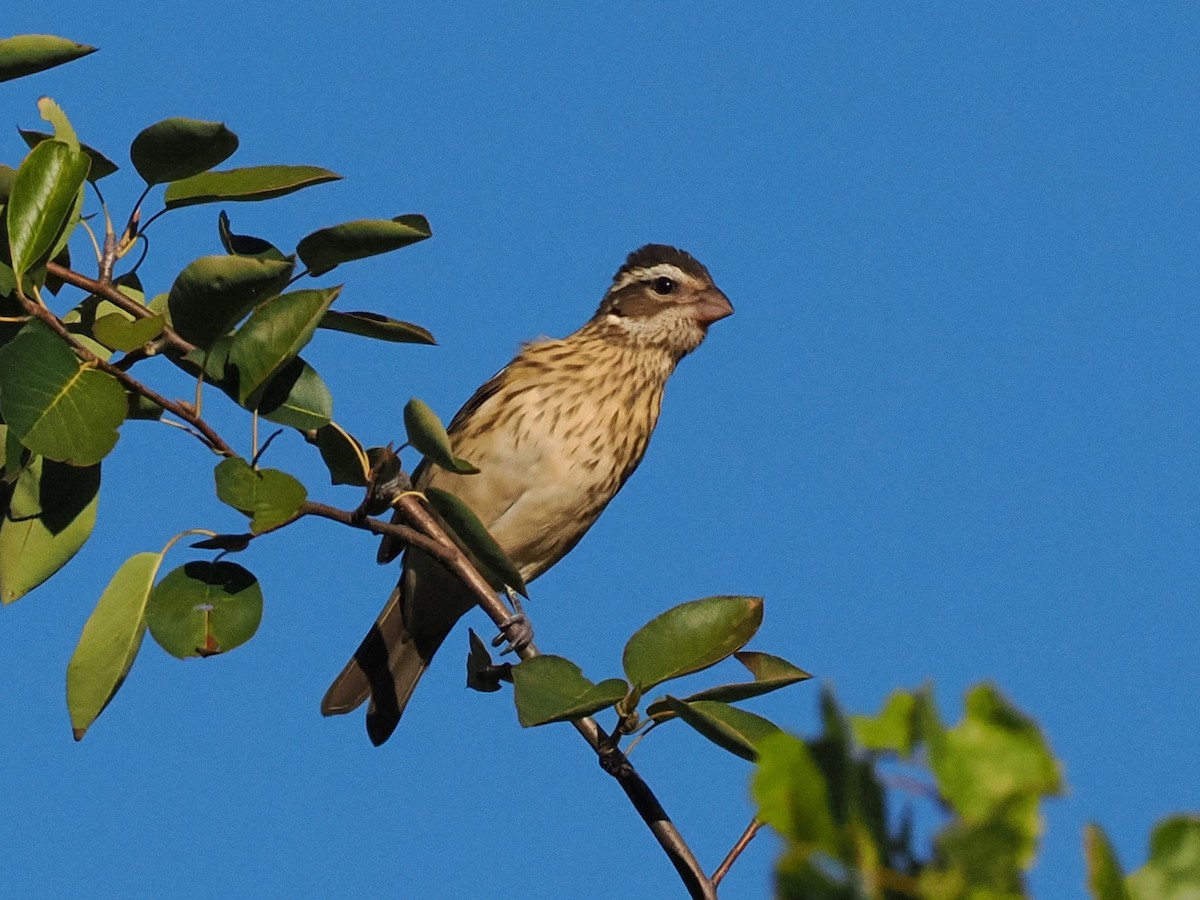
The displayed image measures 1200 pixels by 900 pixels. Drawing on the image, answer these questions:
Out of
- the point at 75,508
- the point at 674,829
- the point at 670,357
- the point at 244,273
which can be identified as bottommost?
the point at 674,829

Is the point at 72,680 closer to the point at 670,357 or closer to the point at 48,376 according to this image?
the point at 48,376

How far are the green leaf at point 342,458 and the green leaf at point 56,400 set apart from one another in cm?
50

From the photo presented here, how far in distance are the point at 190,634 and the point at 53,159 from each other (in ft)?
3.43

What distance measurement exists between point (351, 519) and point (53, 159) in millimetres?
986

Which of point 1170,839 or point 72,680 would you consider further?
point 72,680

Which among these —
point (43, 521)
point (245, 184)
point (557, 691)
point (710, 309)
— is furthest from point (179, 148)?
point (710, 309)

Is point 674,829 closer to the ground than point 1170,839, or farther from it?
farther from it

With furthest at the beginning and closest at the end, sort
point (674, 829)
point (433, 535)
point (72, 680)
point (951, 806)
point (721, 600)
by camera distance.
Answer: point (433, 535) < point (72, 680) < point (721, 600) < point (674, 829) < point (951, 806)

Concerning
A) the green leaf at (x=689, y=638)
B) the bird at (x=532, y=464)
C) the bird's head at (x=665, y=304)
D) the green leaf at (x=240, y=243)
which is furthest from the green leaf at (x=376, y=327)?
the bird's head at (x=665, y=304)

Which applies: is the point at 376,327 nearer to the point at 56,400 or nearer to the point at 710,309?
the point at 56,400

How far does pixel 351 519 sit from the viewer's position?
3.60 m

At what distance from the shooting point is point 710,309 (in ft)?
25.0

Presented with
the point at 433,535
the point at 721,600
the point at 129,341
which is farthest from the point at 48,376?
the point at 721,600

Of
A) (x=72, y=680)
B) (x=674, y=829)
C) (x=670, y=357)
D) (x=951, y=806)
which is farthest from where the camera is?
(x=670, y=357)
